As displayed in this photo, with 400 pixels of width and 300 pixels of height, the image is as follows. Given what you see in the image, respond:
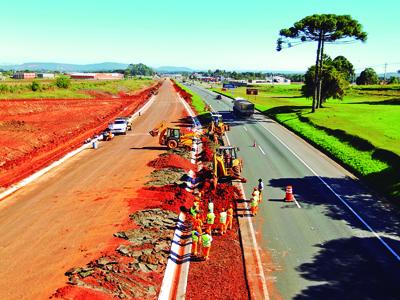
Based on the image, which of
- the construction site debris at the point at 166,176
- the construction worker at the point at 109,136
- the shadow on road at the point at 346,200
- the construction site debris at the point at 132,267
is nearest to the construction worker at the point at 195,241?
the construction site debris at the point at 132,267

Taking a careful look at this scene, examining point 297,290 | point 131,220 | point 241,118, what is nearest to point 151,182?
point 131,220

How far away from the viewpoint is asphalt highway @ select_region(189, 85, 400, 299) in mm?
16250

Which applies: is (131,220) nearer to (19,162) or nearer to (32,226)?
(32,226)

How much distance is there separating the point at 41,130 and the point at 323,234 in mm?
41609

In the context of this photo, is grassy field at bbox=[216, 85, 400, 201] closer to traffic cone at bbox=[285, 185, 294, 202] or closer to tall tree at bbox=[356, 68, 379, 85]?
traffic cone at bbox=[285, 185, 294, 202]

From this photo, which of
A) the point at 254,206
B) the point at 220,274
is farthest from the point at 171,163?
the point at 220,274

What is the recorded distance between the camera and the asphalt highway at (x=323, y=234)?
16.2m

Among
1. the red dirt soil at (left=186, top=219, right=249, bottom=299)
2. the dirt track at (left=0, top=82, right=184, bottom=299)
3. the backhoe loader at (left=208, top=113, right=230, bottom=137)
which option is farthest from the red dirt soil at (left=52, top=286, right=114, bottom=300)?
the backhoe loader at (left=208, top=113, right=230, bottom=137)

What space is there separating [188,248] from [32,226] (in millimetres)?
8745

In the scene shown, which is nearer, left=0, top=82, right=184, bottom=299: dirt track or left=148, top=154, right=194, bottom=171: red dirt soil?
left=0, top=82, right=184, bottom=299: dirt track

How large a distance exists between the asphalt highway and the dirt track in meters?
8.26

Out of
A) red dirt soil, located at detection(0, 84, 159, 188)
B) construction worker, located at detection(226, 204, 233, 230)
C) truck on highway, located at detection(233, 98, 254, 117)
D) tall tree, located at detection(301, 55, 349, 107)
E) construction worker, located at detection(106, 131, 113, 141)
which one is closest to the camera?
construction worker, located at detection(226, 204, 233, 230)

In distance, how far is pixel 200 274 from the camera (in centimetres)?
1709

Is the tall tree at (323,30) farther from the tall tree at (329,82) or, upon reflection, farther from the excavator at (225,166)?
the excavator at (225,166)
